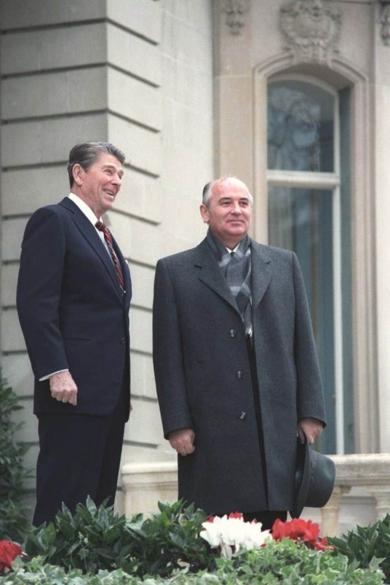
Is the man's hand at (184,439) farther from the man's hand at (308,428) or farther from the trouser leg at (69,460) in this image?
the man's hand at (308,428)

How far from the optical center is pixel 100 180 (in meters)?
8.14

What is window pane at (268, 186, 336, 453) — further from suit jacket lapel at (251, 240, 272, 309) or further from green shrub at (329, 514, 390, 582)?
green shrub at (329, 514, 390, 582)

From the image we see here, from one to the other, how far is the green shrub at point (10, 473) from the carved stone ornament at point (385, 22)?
414cm

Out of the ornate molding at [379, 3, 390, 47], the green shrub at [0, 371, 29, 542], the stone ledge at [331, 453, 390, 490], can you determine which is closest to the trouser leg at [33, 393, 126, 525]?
the stone ledge at [331, 453, 390, 490]

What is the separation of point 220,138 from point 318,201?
1088 mm

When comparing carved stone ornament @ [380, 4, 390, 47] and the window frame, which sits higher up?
carved stone ornament @ [380, 4, 390, 47]

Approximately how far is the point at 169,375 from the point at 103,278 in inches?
19.9

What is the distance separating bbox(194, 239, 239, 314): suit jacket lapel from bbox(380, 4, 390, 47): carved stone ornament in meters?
6.66

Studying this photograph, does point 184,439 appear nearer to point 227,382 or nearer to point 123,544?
point 227,382

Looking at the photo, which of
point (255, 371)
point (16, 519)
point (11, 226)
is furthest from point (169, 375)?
point (11, 226)

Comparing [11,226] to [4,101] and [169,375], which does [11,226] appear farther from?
[169,375]

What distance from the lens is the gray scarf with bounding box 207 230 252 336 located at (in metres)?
8.16

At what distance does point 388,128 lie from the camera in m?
14.4

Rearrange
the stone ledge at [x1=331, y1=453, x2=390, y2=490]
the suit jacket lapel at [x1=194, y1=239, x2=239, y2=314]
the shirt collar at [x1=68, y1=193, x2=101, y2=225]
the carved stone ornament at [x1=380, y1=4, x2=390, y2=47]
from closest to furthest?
the suit jacket lapel at [x1=194, y1=239, x2=239, y2=314]
the shirt collar at [x1=68, y1=193, x2=101, y2=225]
the stone ledge at [x1=331, y1=453, x2=390, y2=490]
the carved stone ornament at [x1=380, y1=4, x2=390, y2=47]
